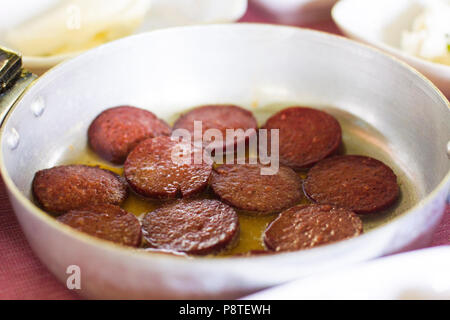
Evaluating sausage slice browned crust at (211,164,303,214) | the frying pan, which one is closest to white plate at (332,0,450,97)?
the frying pan

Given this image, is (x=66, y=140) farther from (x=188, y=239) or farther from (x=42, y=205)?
(x=188, y=239)

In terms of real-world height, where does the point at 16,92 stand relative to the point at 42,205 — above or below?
above

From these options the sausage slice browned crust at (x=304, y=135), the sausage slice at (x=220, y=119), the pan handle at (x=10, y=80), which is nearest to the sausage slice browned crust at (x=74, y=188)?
the pan handle at (x=10, y=80)

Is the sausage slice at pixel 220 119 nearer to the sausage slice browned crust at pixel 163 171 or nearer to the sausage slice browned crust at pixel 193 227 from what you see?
the sausage slice browned crust at pixel 163 171

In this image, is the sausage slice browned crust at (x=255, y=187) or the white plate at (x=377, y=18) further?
the white plate at (x=377, y=18)

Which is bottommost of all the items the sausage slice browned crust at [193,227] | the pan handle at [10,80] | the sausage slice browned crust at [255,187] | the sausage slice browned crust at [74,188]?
the sausage slice browned crust at [255,187]
